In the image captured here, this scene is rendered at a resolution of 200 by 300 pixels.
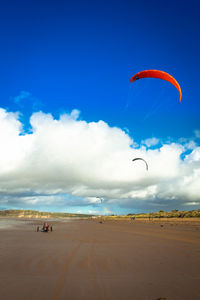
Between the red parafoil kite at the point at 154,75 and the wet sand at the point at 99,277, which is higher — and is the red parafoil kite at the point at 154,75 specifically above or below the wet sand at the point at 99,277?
above

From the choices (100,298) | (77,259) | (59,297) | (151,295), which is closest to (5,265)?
(77,259)

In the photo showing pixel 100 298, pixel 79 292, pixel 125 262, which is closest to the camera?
pixel 100 298

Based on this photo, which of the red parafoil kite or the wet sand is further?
the red parafoil kite

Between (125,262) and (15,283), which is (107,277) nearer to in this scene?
(125,262)

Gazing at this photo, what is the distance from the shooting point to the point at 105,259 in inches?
376

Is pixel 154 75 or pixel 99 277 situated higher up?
pixel 154 75

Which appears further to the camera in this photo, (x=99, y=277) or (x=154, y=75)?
(x=154, y=75)

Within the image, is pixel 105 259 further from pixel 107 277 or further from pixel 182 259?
pixel 182 259

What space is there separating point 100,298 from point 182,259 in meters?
5.98

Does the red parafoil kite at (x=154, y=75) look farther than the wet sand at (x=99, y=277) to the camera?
Yes

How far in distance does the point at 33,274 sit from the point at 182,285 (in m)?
5.06

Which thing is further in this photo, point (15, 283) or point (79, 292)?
point (15, 283)

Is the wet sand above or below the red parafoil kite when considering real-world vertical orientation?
below

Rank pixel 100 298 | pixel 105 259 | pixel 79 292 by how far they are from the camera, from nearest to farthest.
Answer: pixel 100 298 < pixel 79 292 < pixel 105 259
